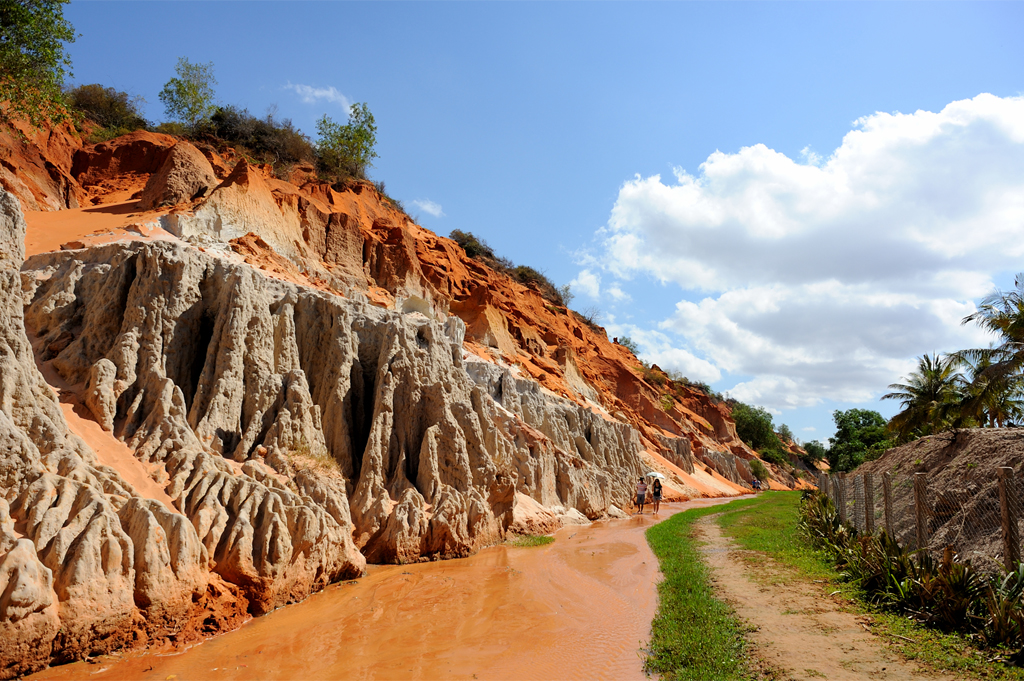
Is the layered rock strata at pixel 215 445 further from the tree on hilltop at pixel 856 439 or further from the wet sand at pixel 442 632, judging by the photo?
the tree on hilltop at pixel 856 439

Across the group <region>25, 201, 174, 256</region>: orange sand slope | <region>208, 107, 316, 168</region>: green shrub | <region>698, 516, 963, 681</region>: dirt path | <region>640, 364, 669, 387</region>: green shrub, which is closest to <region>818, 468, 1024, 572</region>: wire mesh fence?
<region>698, 516, 963, 681</region>: dirt path

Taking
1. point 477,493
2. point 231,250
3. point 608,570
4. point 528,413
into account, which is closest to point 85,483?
point 477,493

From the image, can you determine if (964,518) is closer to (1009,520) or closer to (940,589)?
(940,589)

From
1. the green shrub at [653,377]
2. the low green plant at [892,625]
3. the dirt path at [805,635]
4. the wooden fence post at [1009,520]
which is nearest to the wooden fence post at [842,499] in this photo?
the low green plant at [892,625]

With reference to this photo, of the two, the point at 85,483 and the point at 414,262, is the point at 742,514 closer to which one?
the point at 414,262

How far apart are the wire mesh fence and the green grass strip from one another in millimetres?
3315

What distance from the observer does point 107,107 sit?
34406mm

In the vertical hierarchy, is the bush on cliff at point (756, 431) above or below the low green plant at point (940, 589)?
above

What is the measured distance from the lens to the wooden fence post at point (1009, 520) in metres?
6.69

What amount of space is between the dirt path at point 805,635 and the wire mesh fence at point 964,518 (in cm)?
175

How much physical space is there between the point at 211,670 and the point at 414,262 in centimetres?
2783

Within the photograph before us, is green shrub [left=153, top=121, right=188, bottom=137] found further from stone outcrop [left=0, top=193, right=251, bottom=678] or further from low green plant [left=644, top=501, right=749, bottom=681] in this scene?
low green plant [left=644, top=501, right=749, bottom=681]

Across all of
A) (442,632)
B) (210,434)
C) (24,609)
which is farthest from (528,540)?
(24,609)

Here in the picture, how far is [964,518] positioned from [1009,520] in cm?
188
